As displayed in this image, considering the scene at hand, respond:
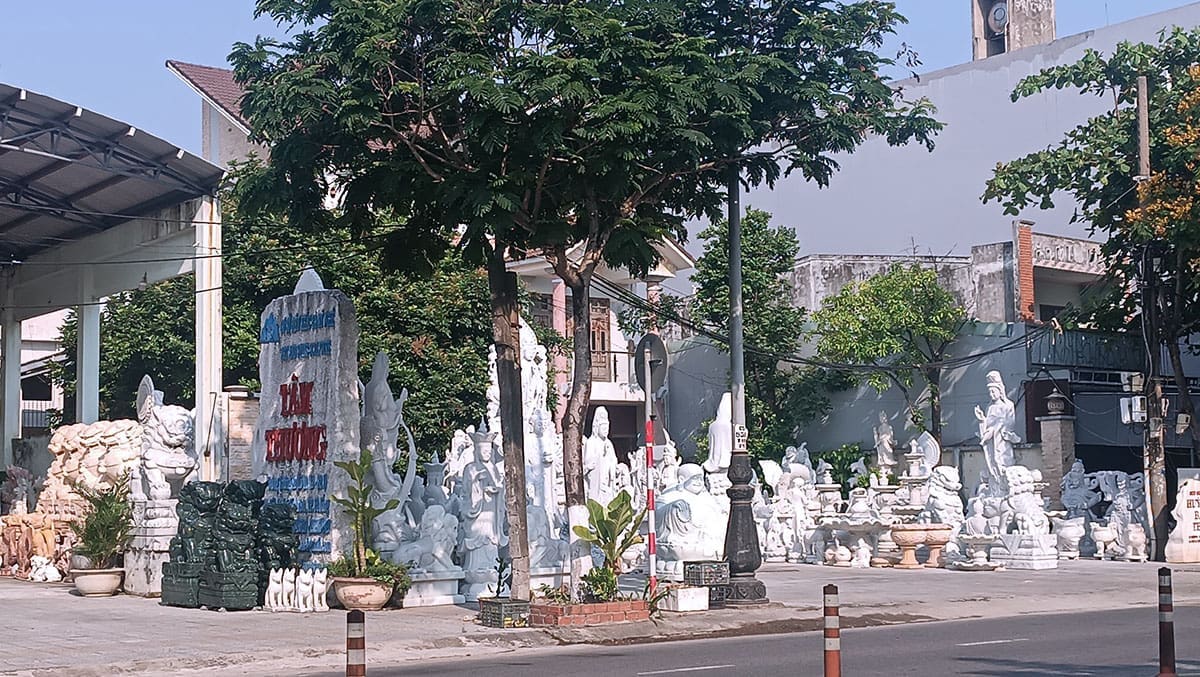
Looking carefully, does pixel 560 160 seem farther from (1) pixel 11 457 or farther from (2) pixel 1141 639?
(1) pixel 11 457

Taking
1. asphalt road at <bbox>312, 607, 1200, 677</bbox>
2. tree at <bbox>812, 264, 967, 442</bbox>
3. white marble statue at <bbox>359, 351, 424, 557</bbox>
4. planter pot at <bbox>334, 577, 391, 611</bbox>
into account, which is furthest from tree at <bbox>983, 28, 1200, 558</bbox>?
planter pot at <bbox>334, 577, 391, 611</bbox>

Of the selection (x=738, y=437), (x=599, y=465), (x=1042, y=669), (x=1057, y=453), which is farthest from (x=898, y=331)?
(x=1042, y=669)

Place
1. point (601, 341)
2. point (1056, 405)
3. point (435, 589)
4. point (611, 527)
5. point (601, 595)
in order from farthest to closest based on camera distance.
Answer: point (601, 341) → point (1056, 405) → point (435, 589) → point (611, 527) → point (601, 595)

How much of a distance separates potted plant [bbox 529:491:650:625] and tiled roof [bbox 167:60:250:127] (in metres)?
29.7

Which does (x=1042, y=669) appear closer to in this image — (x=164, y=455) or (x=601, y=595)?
(x=601, y=595)

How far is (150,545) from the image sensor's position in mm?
23281

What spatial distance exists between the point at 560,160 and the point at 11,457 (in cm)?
2477

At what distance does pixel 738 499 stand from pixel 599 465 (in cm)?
955

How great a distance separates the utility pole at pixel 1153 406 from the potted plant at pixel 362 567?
15960 mm

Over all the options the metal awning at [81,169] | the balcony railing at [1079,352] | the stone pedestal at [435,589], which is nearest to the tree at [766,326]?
the balcony railing at [1079,352]

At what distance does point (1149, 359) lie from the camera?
2981 cm

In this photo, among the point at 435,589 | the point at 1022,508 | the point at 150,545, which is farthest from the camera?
the point at 1022,508

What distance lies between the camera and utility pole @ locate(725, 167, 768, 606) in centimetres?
1956

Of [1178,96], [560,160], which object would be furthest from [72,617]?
[1178,96]
